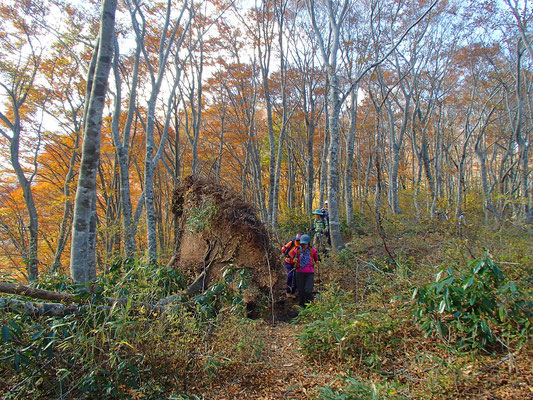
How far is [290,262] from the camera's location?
19.6ft

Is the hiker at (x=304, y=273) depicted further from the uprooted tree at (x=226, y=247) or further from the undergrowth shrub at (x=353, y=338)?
the undergrowth shrub at (x=353, y=338)

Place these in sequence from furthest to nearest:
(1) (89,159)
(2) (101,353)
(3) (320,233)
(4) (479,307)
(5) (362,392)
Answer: (3) (320,233)
(1) (89,159)
(4) (479,307)
(2) (101,353)
(5) (362,392)

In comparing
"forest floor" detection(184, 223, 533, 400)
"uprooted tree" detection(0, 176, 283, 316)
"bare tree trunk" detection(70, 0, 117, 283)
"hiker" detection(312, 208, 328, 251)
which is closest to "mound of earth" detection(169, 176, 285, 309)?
"uprooted tree" detection(0, 176, 283, 316)

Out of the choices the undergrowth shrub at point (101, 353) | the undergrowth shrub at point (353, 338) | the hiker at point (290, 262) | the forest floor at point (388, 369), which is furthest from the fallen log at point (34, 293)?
the hiker at point (290, 262)

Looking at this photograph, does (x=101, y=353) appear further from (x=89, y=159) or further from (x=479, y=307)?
(x=479, y=307)

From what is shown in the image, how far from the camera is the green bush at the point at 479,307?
2.97 m

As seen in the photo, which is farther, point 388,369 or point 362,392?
point 388,369

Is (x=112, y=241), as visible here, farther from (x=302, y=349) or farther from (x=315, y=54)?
(x=315, y=54)

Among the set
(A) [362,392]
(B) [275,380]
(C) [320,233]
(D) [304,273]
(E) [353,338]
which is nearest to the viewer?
(A) [362,392]

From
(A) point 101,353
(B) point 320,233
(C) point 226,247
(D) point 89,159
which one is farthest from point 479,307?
(B) point 320,233

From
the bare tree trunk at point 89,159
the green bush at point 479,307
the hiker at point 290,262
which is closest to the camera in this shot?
the green bush at point 479,307

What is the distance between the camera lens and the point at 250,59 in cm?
1229

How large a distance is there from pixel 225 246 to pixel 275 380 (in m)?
2.94

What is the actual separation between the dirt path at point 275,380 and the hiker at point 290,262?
205 cm
